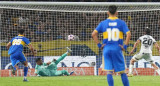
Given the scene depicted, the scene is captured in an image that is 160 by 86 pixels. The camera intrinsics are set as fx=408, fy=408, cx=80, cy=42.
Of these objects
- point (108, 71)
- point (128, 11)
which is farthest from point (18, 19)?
point (108, 71)

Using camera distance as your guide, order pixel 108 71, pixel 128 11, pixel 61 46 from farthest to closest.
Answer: pixel 61 46
pixel 128 11
pixel 108 71

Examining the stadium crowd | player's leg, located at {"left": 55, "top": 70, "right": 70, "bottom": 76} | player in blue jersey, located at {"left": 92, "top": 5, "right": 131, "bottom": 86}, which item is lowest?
player's leg, located at {"left": 55, "top": 70, "right": 70, "bottom": 76}

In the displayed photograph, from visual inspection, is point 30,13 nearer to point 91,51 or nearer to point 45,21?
point 45,21

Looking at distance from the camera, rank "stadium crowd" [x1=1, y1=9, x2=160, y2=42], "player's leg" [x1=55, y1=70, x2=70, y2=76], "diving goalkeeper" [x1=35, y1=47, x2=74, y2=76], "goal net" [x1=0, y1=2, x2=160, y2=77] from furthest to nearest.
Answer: "stadium crowd" [x1=1, y1=9, x2=160, y2=42] → "goal net" [x1=0, y1=2, x2=160, y2=77] → "player's leg" [x1=55, y1=70, x2=70, y2=76] → "diving goalkeeper" [x1=35, y1=47, x2=74, y2=76]

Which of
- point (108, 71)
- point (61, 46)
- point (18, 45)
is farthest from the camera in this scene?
point (61, 46)

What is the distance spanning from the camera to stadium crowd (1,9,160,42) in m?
19.3

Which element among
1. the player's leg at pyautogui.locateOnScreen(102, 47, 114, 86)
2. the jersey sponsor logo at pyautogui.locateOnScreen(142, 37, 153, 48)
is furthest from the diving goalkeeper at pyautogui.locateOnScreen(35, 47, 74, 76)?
the player's leg at pyautogui.locateOnScreen(102, 47, 114, 86)

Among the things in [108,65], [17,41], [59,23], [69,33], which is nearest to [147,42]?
[17,41]

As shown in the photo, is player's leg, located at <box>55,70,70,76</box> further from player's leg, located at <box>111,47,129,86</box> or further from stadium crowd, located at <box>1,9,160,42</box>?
player's leg, located at <box>111,47,129,86</box>

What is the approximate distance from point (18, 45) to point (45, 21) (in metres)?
5.34

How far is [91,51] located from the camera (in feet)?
64.5

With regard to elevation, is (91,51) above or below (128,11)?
below

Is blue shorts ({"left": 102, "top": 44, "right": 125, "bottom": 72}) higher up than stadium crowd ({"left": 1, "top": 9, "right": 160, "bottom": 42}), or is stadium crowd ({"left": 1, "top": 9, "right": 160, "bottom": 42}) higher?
stadium crowd ({"left": 1, "top": 9, "right": 160, "bottom": 42})

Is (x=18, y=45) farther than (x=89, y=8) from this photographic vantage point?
No
